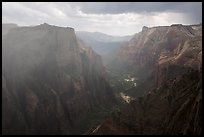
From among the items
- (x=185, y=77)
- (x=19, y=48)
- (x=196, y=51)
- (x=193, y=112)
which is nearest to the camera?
(x=193, y=112)

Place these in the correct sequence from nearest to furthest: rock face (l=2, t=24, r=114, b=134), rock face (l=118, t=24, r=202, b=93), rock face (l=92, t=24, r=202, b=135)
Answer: rock face (l=92, t=24, r=202, b=135) → rock face (l=2, t=24, r=114, b=134) → rock face (l=118, t=24, r=202, b=93)

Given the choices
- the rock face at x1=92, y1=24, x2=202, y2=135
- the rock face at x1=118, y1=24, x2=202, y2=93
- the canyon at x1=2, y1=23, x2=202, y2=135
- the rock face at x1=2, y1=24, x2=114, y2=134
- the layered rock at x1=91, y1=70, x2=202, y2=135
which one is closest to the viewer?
the rock face at x1=92, y1=24, x2=202, y2=135

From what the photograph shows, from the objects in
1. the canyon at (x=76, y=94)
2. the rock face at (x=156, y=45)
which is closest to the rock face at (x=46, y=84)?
the canyon at (x=76, y=94)

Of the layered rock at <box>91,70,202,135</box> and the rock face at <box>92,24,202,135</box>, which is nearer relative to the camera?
the rock face at <box>92,24,202,135</box>


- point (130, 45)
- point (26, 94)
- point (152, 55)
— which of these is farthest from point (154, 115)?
point (130, 45)

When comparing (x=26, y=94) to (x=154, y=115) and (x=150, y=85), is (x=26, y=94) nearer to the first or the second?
(x=154, y=115)

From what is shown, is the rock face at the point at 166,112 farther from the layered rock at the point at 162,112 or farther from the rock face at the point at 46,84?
the rock face at the point at 46,84

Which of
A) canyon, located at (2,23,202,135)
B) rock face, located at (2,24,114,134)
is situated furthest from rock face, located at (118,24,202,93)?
rock face, located at (2,24,114,134)

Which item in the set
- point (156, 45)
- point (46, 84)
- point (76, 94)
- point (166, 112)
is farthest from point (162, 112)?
point (156, 45)

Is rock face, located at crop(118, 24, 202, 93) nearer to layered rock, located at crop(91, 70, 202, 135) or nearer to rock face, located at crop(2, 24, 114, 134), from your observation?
rock face, located at crop(2, 24, 114, 134)

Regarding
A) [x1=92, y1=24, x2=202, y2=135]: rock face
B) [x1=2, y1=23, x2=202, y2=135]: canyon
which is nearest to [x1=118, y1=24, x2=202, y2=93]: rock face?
[x1=2, y1=23, x2=202, y2=135]: canyon
